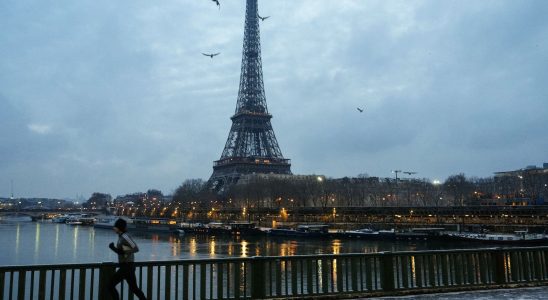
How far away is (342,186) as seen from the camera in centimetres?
13475

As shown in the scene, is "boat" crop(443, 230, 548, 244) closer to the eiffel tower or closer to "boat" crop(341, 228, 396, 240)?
"boat" crop(341, 228, 396, 240)

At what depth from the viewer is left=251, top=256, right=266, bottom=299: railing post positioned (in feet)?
36.5

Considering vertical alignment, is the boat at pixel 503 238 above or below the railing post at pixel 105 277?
below

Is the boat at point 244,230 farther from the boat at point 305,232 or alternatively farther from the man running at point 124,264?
the man running at point 124,264

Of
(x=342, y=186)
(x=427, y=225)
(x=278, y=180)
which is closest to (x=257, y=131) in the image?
(x=278, y=180)

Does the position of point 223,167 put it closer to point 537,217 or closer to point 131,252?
point 537,217

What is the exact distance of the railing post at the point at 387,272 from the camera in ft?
39.0

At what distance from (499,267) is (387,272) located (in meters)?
3.26

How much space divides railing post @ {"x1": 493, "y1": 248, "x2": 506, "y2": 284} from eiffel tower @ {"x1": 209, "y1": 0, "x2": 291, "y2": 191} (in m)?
139

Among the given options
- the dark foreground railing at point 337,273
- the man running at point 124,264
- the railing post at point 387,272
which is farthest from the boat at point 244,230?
the man running at point 124,264

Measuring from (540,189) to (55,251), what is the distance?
110396mm

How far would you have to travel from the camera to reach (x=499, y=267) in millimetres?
12961

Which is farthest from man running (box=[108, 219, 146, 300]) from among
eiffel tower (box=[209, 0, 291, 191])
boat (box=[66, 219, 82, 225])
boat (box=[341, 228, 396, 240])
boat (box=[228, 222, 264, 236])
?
boat (box=[66, 219, 82, 225])

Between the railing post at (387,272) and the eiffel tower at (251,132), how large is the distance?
139 m
